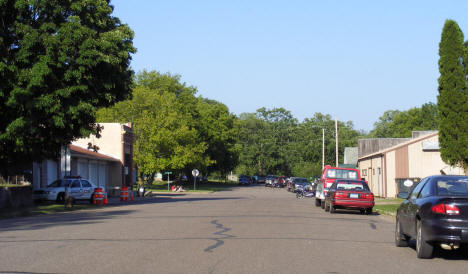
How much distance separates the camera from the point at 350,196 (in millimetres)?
26031

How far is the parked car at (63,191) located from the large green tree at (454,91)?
20.5m

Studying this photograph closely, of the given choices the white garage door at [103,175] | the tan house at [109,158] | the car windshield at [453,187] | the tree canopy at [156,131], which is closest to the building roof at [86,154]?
the tan house at [109,158]

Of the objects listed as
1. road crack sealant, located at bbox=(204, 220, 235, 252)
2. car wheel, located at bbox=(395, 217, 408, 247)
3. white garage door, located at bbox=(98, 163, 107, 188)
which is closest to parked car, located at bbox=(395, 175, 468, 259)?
car wheel, located at bbox=(395, 217, 408, 247)

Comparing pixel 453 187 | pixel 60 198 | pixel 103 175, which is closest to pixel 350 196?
pixel 453 187

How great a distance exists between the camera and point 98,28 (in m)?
31.7

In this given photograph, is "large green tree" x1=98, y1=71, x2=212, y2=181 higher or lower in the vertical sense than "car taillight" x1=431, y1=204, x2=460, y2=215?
higher

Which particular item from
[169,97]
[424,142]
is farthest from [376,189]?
[169,97]

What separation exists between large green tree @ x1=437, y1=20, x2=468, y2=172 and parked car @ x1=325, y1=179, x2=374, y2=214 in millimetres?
7256

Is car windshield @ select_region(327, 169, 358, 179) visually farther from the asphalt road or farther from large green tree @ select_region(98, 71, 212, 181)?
large green tree @ select_region(98, 71, 212, 181)

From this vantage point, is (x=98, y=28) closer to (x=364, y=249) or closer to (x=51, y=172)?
(x=51, y=172)

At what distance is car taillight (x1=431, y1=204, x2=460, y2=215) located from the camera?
427 inches

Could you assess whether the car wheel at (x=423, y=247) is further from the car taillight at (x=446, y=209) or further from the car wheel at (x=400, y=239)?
the car wheel at (x=400, y=239)

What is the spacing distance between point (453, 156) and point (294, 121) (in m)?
120

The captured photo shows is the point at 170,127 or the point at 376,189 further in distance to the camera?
the point at 170,127
